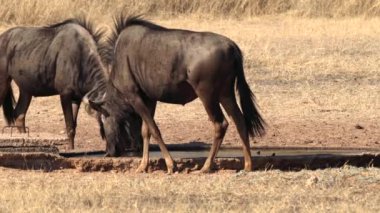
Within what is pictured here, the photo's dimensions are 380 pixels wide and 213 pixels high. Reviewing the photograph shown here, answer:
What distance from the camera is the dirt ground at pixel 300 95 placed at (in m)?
13.6

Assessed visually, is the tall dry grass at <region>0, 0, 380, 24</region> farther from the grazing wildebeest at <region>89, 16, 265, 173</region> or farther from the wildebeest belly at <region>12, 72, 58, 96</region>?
the grazing wildebeest at <region>89, 16, 265, 173</region>

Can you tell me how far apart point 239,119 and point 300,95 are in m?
5.60

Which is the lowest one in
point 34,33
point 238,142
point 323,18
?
point 323,18

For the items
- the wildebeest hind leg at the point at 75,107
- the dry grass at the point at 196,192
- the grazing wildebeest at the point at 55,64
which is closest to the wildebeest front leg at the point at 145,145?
the dry grass at the point at 196,192

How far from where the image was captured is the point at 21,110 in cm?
1334

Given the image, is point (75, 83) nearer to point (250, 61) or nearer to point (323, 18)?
point (250, 61)

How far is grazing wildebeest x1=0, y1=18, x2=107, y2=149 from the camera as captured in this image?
1264cm

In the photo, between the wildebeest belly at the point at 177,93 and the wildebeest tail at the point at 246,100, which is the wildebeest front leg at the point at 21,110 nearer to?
the wildebeest belly at the point at 177,93

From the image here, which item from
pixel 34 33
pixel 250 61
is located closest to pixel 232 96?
pixel 34 33

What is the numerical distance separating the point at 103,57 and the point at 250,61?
6.54 m

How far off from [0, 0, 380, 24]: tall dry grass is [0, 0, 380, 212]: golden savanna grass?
3 centimetres

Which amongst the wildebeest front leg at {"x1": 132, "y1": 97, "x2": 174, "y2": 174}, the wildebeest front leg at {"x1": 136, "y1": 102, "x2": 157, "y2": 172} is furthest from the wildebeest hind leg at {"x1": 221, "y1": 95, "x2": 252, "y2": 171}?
the wildebeest front leg at {"x1": 136, "y1": 102, "x2": 157, "y2": 172}

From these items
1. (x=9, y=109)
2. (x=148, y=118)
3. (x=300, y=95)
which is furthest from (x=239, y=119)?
(x=300, y=95)

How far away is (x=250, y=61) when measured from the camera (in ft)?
61.1
